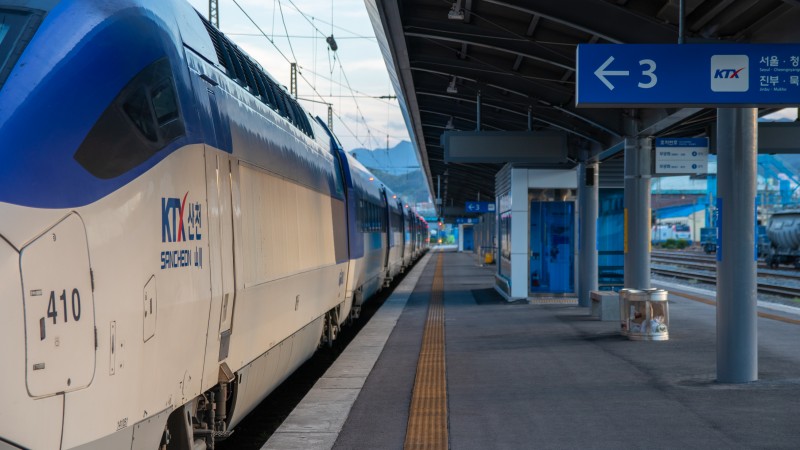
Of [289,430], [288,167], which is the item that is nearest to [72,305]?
[289,430]

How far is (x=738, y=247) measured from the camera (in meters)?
9.44

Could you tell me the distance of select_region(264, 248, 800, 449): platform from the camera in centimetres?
707

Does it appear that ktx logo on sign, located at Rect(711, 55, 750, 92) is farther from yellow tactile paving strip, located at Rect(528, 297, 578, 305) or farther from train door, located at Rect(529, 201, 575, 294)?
train door, located at Rect(529, 201, 575, 294)

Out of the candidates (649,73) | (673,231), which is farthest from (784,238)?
(673,231)

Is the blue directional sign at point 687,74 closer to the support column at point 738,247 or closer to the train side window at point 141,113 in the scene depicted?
the support column at point 738,247

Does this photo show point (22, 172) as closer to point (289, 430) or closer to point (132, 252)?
point (132, 252)

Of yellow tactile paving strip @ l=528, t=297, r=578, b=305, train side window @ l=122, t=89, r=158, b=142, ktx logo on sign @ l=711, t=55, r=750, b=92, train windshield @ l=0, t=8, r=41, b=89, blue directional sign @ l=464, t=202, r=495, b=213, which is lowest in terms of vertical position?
yellow tactile paving strip @ l=528, t=297, r=578, b=305

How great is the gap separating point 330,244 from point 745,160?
16.8 feet

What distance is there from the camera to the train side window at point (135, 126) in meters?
3.98

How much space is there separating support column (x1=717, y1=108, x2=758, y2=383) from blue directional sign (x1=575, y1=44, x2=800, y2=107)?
958 millimetres

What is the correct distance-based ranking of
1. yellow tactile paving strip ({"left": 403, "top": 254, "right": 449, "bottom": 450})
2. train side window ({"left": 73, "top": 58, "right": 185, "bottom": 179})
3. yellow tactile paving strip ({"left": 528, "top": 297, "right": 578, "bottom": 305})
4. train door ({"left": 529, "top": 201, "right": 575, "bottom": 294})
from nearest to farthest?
train side window ({"left": 73, "top": 58, "right": 185, "bottom": 179})
yellow tactile paving strip ({"left": 403, "top": 254, "right": 449, "bottom": 450})
yellow tactile paving strip ({"left": 528, "top": 297, "right": 578, "bottom": 305})
train door ({"left": 529, "top": 201, "right": 575, "bottom": 294})

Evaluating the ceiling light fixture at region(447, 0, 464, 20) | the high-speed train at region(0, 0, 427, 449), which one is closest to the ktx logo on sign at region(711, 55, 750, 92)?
the ceiling light fixture at region(447, 0, 464, 20)

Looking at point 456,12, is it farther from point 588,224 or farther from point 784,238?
point 784,238

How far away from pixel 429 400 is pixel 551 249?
13278 millimetres
